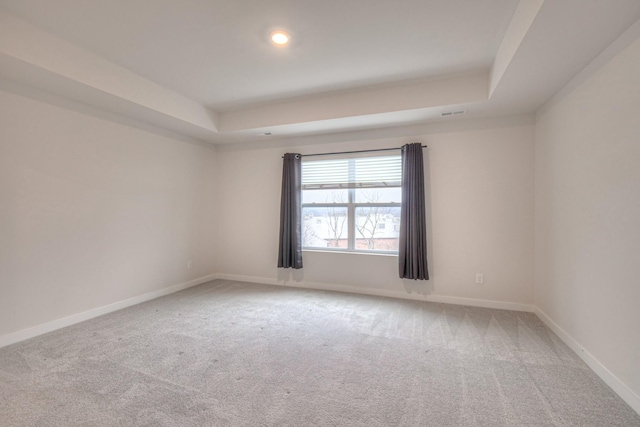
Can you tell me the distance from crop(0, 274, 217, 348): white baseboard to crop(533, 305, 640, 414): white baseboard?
4.68 m

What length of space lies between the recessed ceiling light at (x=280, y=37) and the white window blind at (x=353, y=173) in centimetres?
204

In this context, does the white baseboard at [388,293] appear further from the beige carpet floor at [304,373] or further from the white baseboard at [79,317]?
the white baseboard at [79,317]

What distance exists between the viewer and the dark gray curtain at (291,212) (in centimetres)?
428

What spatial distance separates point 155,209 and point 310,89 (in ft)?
8.74

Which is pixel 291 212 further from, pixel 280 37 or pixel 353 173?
pixel 280 37

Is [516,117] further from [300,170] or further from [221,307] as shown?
[221,307]

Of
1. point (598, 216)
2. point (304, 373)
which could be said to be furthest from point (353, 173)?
point (304, 373)

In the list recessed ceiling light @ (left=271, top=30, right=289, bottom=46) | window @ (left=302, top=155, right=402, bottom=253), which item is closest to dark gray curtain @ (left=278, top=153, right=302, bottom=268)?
window @ (left=302, top=155, right=402, bottom=253)

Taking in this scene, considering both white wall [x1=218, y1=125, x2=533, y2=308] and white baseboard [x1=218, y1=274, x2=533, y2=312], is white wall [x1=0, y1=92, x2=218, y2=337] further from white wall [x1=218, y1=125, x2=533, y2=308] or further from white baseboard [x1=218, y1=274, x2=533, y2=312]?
white wall [x1=218, y1=125, x2=533, y2=308]

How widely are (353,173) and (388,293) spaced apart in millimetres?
1814

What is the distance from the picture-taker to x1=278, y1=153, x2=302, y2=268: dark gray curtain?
4.28 m

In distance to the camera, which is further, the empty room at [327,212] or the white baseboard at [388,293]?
the white baseboard at [388,293]

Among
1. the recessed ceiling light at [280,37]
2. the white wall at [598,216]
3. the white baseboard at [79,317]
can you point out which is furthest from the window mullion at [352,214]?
the white baseboard at [79,317]

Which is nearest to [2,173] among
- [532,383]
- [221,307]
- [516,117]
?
[221,307]
